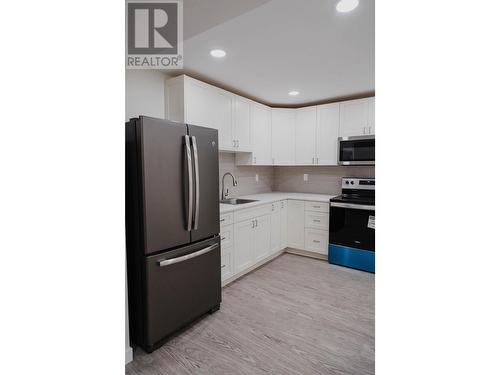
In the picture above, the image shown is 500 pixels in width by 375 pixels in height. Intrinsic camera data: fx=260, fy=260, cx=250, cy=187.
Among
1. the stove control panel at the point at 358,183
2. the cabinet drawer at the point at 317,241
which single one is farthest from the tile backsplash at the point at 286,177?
the cabinet drawer at the point at 317,241

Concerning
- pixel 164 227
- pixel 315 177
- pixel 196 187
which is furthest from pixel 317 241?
pixel 164 227

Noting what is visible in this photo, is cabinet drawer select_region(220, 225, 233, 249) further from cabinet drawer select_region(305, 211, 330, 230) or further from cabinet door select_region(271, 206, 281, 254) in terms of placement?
cabinet drawer select_region(305, 211, 330, 230)

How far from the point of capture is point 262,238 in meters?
3.37

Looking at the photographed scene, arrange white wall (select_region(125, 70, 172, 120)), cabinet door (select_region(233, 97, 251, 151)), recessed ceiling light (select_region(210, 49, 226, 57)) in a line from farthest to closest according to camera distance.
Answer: cabinet door (select_region(233, 97, 251, 151)) → white wall (select_region(125, 70, 172, 120)) → recessed ceiling light (select_region(210, 49, 226, 57))

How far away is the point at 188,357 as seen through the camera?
1790 mm

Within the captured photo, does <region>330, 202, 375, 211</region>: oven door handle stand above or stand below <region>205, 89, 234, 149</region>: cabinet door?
below

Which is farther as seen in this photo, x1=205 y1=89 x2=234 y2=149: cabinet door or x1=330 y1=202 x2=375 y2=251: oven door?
x1=330 y1=202 x2=375 y2=251: oven door

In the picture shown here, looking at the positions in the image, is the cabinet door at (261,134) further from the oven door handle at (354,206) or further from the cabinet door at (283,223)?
the oven door handle at (354,206)

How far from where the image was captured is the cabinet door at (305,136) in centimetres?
402

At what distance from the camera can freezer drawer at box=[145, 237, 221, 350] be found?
71.8 inches

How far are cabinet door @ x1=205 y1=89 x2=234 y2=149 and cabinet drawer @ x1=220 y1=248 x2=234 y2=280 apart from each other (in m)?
1.23

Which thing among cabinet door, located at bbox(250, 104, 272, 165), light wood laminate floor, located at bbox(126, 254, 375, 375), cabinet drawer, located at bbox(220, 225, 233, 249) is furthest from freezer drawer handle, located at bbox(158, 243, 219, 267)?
cabinet door, located at bbox(250, 104, 272, 165)

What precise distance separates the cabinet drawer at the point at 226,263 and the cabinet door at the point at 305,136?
2.01m
